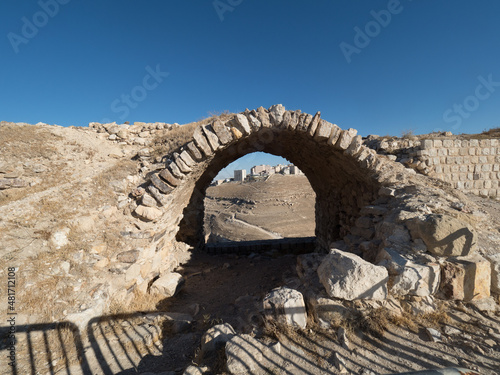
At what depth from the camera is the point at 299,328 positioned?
254 centimetres

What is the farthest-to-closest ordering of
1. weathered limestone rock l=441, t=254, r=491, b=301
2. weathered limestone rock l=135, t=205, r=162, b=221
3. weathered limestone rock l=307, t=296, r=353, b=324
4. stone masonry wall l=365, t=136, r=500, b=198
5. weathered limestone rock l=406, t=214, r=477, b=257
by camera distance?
stone masonry wall l=365, t=136, r=500, b=198
weathered limestone rock l=135, t=205, r=162, b=221
weathered limestone rock l=406, t=214, r=477, b=257
weathered limestone rock l=441, t=254, r=491, b=301
weathered limestone rock l=307, t=296, r=353, b=324

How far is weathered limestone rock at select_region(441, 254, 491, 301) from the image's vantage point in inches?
107

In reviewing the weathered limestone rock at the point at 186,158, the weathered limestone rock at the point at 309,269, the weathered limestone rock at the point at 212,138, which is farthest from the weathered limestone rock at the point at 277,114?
the weathered limestone rock at the point at 309,269

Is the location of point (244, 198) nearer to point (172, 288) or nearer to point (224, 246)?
point (224, 246)

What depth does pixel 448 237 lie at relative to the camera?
9.53ft

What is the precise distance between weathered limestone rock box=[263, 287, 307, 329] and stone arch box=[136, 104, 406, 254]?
288 centimetres

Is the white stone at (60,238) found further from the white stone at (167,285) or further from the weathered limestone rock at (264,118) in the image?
the weathered limestone rock at (264,118)

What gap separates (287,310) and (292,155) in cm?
623

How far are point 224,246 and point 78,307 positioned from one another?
19.4 feet

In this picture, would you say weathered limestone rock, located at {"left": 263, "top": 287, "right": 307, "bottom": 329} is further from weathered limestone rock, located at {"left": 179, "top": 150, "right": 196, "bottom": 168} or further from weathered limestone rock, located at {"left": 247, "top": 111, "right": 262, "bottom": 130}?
weathered limestone rock, located at {"left": 247, "top": 111, "right": 262, "bottom": 130}

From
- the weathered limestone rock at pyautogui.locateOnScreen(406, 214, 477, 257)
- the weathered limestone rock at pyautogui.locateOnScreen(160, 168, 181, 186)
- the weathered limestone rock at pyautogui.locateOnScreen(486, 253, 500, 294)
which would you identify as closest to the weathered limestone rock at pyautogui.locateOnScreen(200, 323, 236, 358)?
the weathered limestone rock at pyautogui.locateOnScreen(160, 168, 181, 186)

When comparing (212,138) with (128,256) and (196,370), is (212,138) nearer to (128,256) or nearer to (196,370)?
(128,256)

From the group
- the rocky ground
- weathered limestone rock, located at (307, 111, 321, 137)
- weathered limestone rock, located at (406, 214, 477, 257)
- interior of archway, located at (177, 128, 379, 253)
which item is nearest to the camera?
the rocky ground

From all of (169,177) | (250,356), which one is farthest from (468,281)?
(169,177)
